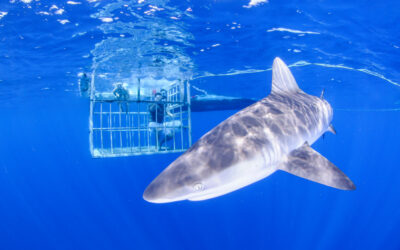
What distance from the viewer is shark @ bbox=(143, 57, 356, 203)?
2518 millimetres

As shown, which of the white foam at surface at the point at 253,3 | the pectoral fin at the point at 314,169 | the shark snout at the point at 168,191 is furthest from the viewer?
the white foam at surface at the point at 253,3

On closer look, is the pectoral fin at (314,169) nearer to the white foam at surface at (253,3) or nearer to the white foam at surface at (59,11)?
the white foam at surface at (253,3)

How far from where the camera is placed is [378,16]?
8742 millimetres

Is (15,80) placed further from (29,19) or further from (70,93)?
(29,19)

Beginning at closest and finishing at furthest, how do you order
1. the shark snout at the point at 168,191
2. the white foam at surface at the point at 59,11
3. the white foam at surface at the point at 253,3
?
the shark snout at the point at 168,191, the white foam at surface at the point at 253,3, the white foam at surface at the point at 59,11

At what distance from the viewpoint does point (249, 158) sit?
2.88m

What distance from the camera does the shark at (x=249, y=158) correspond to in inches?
99.1

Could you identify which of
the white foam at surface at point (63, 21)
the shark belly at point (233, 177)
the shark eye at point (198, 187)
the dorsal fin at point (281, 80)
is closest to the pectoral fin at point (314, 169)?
the shark belly at point (233, 177)

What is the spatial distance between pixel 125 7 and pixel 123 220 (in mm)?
23648

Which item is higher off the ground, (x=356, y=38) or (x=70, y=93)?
(x=356, y=38)

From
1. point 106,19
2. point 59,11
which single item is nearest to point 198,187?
point 106,19

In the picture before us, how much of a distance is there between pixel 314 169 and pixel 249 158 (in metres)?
0.85

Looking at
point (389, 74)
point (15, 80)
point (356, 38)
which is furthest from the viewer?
point (15, 80)

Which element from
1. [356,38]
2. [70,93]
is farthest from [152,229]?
[356,38]
